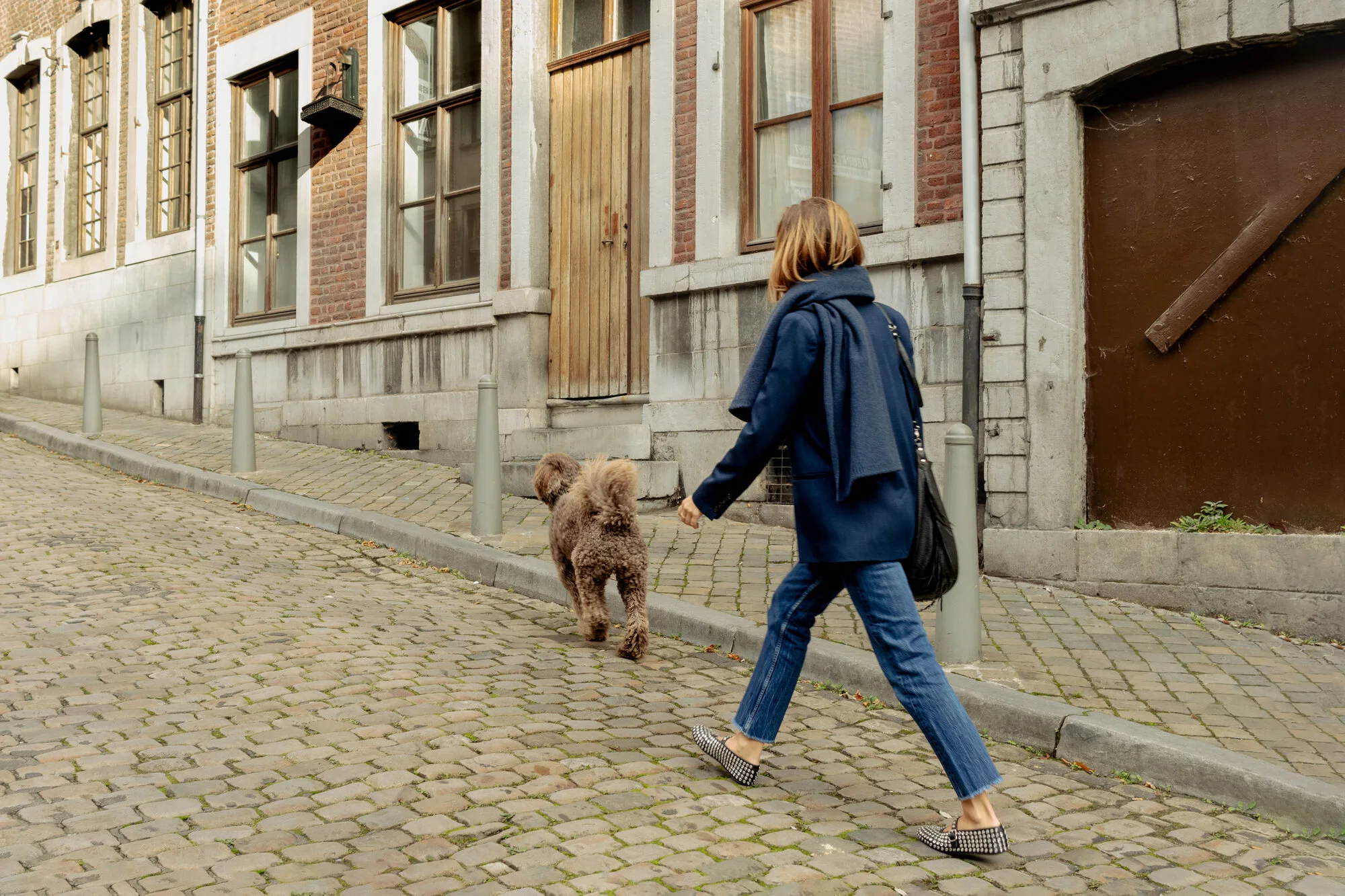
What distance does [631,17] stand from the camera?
1023 cm

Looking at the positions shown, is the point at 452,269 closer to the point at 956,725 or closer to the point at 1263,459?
the point at 1263,459

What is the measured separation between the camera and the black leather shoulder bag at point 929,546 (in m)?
3.48

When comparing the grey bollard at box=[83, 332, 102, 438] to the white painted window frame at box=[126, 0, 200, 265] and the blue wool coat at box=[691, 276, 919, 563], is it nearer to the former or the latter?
the white painted window frame at box=[126, 0, 200, 265]

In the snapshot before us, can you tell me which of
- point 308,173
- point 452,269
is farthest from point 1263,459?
point 308,173

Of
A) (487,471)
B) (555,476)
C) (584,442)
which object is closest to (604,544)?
(555,476)

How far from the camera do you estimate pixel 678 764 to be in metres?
3.97

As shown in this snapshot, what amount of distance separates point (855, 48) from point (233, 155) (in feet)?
28.7

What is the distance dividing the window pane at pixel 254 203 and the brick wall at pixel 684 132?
21.7 feet

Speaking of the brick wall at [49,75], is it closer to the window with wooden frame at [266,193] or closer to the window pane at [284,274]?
the window with wooden frame at [266,193]

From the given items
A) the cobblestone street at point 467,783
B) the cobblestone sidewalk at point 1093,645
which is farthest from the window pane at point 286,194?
the cobblestone street at point 467,783

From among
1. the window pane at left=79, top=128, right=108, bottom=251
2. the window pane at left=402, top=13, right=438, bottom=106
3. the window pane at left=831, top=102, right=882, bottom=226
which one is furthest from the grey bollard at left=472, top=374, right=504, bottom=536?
the window pane at left=79, top=128, right=108, bottom=251

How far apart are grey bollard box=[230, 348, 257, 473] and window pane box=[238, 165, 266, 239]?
4.21m

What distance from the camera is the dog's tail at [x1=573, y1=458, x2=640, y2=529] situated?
523 cm

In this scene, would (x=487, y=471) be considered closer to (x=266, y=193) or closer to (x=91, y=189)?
(x=266, y=193)
